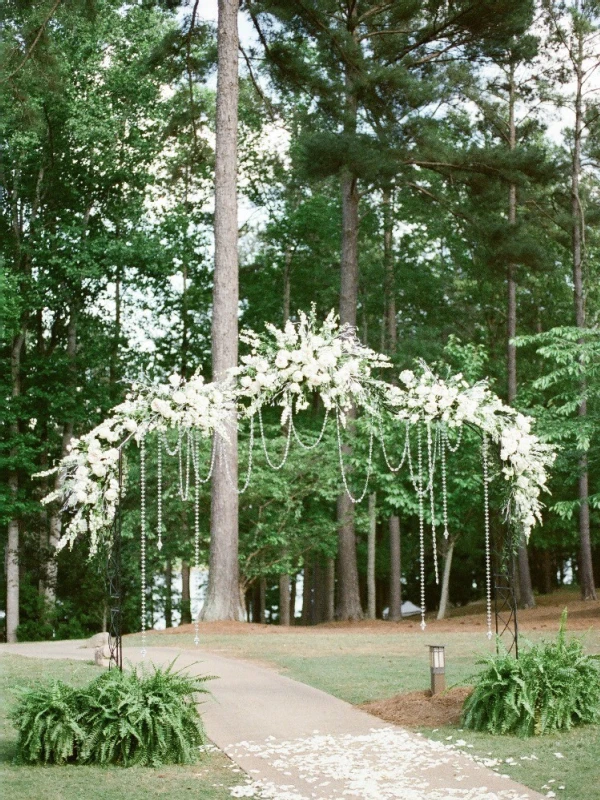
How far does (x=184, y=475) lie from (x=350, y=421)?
3572mm

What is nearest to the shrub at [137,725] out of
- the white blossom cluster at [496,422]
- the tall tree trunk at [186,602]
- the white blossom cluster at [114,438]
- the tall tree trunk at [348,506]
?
the white blossom cluster at [114,438]

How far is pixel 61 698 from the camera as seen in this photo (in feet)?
23.5

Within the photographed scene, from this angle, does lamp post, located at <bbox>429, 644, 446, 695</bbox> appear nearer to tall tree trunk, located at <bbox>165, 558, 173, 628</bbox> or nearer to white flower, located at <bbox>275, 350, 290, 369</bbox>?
white flower, located at <bbox>275, 350, 290, 369</bbox>

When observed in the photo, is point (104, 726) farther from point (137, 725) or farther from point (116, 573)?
point (116, 573)

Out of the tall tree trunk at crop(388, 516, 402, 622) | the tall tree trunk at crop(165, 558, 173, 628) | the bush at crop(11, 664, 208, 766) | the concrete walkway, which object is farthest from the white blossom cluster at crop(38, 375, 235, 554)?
the tall tree trunk at crop(165, 558, 173, 628)

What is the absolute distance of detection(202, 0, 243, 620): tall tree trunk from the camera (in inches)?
630

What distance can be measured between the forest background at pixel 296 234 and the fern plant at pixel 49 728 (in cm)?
1026

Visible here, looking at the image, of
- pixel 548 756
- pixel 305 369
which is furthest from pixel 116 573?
pixel 548 756

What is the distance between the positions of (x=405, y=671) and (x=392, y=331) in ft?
46.2

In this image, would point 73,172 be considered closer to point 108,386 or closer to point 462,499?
point 108,386

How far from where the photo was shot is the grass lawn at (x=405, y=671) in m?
6.51

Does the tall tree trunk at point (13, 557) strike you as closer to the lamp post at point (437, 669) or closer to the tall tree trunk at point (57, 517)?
the tall tree trunk at point (57, 517)

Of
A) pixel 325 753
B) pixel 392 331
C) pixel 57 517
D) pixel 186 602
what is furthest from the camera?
pixel 392 331

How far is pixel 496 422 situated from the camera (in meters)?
8.71
